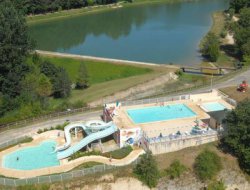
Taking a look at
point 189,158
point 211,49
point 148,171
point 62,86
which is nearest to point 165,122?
point 189,158

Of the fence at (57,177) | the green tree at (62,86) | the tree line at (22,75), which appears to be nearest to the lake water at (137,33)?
the tree line at (22,75)

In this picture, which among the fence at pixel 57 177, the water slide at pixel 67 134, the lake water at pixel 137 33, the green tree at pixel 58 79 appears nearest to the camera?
the fence at pixel 57 177

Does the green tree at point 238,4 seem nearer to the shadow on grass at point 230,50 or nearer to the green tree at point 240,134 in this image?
the shadow on grass at point 230,50

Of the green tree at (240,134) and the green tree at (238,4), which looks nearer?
the green tree at (240,134)

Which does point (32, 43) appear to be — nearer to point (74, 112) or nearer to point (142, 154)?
point (74, 112)

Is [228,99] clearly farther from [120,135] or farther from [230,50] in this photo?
[230,50]

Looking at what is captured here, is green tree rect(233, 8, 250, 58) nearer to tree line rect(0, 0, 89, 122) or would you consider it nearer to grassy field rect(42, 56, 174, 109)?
grassy field rect(42, 56, 174, 109)

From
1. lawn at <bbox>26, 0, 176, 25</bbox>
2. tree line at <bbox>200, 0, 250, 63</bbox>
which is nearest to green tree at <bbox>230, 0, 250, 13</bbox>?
tree line at <bbox>200, 0, 250, 63</bbox>
